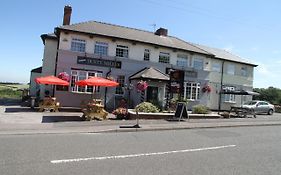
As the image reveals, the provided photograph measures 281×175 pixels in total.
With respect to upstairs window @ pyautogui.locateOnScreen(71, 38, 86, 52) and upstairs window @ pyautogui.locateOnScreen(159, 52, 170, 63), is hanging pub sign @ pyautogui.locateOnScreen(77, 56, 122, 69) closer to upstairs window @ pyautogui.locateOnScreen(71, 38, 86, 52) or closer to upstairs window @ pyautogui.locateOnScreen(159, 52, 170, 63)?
upstairs window @ pyautogui.locateOnScreen(71, 38, 86, 52)

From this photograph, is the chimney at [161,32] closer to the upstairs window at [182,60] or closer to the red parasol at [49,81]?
the upstairs window at [182,60]

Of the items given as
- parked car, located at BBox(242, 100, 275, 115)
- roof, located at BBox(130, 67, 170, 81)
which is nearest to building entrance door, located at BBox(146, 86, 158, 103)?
roof, located at BBox(130, 67, 170, 81)

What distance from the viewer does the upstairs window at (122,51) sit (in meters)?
26.9

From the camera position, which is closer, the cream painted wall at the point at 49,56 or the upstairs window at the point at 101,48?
the upstairs window at the point at 101,48

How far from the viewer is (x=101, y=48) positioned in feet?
86.2

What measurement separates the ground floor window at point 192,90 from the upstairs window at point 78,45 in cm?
1110

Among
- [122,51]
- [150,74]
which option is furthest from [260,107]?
[122,51]

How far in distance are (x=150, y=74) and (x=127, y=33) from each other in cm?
518

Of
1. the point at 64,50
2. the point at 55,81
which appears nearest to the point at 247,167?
the point at 55,81

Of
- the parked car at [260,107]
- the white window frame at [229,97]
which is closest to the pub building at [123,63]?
the white window frame at [229,97]

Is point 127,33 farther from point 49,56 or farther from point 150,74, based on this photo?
point 49,56

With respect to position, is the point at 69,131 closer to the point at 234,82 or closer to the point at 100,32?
the point at 100,32

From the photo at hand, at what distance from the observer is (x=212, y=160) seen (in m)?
8.58

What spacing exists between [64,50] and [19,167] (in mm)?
18836
